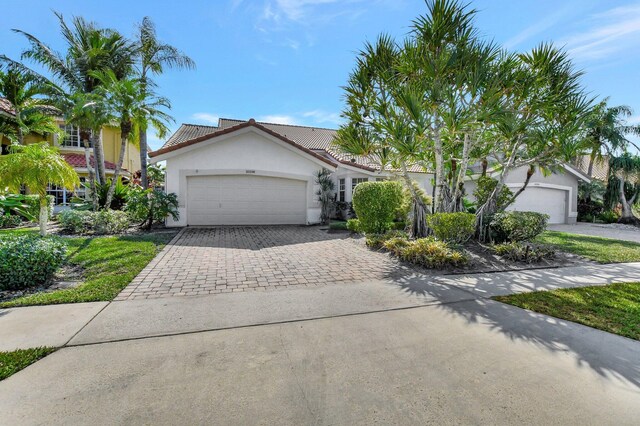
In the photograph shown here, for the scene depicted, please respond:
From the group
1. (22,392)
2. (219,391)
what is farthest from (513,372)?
(22,392)

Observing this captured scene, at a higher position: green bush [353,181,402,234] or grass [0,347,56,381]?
green bush [353,181,402,234]

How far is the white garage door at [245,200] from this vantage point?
13.4 m

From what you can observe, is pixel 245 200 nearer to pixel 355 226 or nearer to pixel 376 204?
pixel 355 226

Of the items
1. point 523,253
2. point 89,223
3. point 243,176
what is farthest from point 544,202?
point 89,223

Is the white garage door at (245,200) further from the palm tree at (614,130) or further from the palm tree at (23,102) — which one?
the palm tree at (614,130)

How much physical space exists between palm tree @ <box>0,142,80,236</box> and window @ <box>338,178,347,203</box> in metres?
13.4

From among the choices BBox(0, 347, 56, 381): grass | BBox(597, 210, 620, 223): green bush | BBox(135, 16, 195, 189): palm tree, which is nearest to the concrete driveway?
BBox(597, 210, 620, 223): green bush

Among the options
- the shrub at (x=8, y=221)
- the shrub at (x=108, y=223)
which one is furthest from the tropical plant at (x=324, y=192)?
the shrub at (x=8, y=221)

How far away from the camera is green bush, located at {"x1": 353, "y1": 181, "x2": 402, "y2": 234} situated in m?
10.6

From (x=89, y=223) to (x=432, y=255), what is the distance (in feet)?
39.2

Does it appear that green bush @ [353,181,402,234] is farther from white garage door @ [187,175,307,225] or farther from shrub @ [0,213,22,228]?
shrub @ [0,213,22,228]

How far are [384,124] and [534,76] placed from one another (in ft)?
15.3

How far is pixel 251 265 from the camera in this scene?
684cm

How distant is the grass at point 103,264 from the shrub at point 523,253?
883 centimetres
